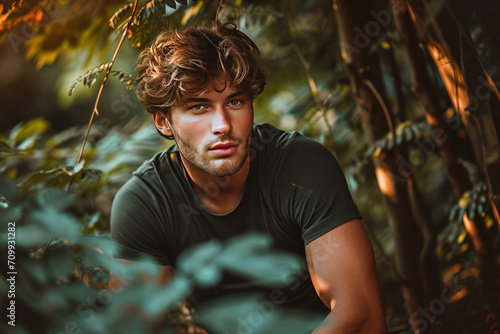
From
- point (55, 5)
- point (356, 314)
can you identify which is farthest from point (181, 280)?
point (55, 5)

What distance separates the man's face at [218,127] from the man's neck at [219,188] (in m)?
0.13

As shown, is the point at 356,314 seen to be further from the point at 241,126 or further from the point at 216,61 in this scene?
the point at 216,61

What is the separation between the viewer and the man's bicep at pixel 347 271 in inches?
48.3

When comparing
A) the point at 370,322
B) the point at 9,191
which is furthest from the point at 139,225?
the point at 9,191

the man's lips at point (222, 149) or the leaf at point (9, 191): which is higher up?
the leaf at point (9, 191)

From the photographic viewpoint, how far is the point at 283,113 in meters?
2.38

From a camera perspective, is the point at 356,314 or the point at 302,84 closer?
the point at 356,314

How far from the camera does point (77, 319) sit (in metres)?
0.58

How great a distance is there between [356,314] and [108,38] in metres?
1.29

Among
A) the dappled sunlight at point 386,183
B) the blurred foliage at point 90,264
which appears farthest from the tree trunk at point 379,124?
the blurred foliage at point 90,264

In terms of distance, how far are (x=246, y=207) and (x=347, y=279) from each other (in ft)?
1.33

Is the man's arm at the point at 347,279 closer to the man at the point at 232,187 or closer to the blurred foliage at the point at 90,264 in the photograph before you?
the man at the point at 232,187

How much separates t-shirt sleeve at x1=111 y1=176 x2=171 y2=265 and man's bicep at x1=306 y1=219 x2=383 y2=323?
449mm

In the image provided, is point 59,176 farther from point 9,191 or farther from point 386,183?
point 386,183
